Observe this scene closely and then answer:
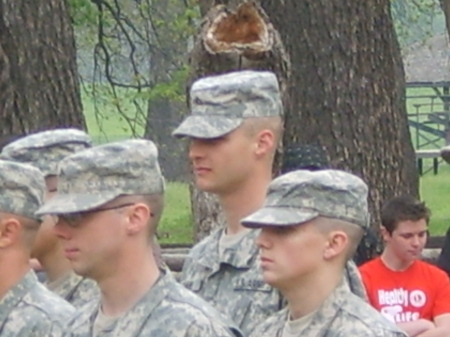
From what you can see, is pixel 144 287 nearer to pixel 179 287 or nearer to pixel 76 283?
pixel 179 287

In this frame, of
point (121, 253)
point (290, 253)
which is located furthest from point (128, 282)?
point (290, 253)

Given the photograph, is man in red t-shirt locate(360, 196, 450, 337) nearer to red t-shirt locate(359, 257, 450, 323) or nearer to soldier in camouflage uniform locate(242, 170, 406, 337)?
red t-shirt locate(359, 257, 450, 323)

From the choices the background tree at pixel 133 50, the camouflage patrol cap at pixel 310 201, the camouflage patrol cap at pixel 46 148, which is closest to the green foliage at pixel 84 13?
the background tree at pixel 133 50

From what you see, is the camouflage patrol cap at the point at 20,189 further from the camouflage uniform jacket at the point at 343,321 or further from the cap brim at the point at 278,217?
the camouflage uniform jacket at the point at 343,321

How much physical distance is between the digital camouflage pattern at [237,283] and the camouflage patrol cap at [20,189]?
0.59m

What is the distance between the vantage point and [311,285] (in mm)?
4387

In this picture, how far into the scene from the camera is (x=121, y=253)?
4.05 meters

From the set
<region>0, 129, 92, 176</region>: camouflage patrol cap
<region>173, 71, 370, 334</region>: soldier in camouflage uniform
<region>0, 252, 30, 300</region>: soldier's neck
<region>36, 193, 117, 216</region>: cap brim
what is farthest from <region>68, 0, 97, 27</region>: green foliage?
<region>36, 193, 117, 216</region>: cap brim

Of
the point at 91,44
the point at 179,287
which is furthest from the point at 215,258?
the point at 91,44

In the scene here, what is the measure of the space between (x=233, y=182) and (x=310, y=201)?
0.37m

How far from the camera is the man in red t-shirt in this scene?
23.2 ft

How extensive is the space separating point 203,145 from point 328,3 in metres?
4.45

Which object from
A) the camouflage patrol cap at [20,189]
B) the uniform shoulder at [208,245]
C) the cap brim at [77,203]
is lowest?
the uniform shoulder at [208,245]

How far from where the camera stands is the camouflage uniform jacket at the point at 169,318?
3926 mm
